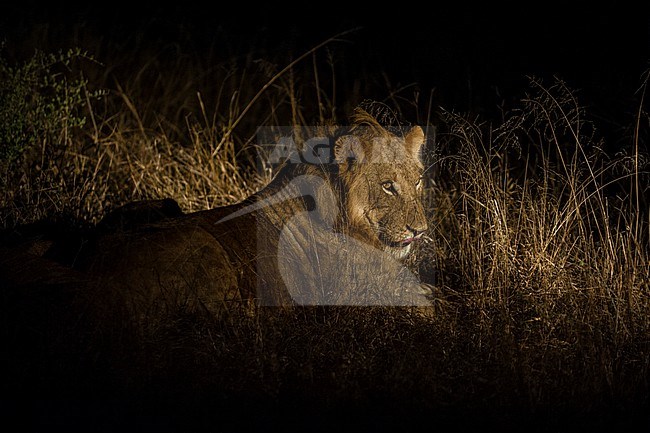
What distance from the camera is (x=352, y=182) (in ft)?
19.0

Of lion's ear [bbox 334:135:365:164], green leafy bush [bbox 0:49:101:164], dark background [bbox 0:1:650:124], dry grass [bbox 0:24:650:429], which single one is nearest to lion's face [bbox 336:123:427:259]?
lion's ear [bbox 334:135:365:164]

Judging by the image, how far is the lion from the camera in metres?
5.09

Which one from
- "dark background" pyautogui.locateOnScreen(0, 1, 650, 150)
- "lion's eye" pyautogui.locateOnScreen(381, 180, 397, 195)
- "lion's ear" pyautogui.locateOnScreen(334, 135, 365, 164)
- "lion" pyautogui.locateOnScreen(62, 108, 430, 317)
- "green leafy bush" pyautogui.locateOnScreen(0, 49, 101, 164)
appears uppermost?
"dark background" pyautogui.locateOnScreen(0, 1, 650, 150)

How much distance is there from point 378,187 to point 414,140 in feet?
1.34

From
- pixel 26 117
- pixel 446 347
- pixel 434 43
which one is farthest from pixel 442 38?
pixel 446 347

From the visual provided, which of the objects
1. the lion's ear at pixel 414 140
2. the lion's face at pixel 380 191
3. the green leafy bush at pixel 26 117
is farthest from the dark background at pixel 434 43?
the lion's face at pixel 380 191

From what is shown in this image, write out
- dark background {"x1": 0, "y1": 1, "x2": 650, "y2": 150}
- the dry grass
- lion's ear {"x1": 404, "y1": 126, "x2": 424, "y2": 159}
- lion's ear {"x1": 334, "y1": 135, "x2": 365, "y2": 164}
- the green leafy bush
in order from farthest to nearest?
dark background {"x1": 0, "y1": 1, "x2": 650, "y2": 150} → the green leafy bush → lion's ear {"x1": 404, "y1": 126, "x2": 424, "y2": 159} → lion's ear {"x1": 334, "y1": 135, "x2": 365, "y2": 164} → the dry grass

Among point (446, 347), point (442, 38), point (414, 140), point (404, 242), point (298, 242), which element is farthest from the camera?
point (442, 38)

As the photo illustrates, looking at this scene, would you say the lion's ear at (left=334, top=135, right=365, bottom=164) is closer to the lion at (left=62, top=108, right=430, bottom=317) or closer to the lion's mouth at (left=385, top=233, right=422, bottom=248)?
the lion at (left=62, top=108, right=430, bottom=317)

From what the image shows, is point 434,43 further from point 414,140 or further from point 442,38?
point 414,140

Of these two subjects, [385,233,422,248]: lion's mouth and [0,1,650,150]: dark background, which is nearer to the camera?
[385,233,422,248]: lion's mouth

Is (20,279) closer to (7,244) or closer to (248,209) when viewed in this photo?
(7,244)

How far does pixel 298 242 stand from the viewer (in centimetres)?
570

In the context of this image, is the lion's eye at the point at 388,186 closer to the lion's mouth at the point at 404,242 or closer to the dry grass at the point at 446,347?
the lion's mouth at the point at 404,242
